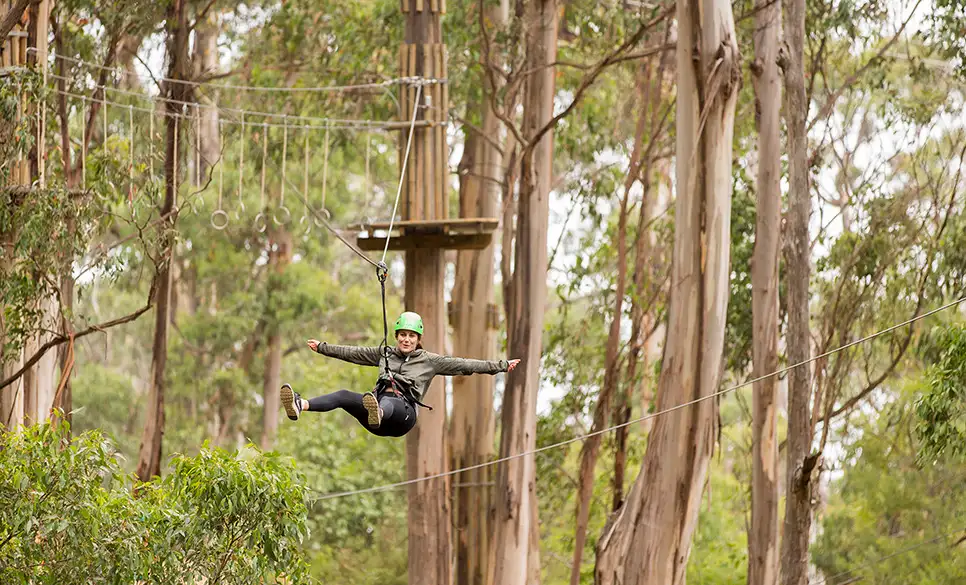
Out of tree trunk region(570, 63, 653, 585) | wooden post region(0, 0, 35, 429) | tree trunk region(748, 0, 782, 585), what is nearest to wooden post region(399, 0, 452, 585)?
tree trunk region(570, 63, 653, 585)

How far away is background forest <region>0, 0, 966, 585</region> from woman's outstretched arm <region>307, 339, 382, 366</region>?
0.87m

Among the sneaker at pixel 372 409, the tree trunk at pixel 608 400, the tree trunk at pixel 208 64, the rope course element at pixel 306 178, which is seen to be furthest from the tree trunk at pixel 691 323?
the tree trunk at pixel 208 64

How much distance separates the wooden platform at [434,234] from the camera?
973cm

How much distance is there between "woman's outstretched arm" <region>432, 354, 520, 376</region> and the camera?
6.49 metres

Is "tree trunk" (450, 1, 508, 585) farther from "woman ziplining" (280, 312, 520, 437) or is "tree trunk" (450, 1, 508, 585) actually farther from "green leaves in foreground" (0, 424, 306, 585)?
"woman ziplining" (280, 312, 520, 437)

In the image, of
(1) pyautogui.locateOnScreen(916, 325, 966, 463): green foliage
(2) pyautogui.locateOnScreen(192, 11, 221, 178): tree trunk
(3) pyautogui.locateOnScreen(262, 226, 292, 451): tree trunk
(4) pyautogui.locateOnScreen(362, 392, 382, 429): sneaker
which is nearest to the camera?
(4) pyautogui.locateOnScreen(362, 392, 382, 429): sneaker

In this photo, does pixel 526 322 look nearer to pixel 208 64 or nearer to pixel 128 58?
pixel 128 58

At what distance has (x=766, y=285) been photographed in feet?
39.3

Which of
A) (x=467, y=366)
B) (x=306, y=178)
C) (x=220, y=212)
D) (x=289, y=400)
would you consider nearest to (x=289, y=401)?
(x=289, y=400)

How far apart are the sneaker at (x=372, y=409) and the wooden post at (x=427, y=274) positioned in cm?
424

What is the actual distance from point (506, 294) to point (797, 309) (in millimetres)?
3311

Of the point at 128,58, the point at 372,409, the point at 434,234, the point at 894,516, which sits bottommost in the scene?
the point at 894,516

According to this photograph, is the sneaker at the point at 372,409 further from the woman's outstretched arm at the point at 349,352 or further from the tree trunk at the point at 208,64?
the tree trunk at the point at 208,64

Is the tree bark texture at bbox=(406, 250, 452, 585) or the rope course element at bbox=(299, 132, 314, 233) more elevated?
the rope course element at bbox=(299, 132, 314, 233)
